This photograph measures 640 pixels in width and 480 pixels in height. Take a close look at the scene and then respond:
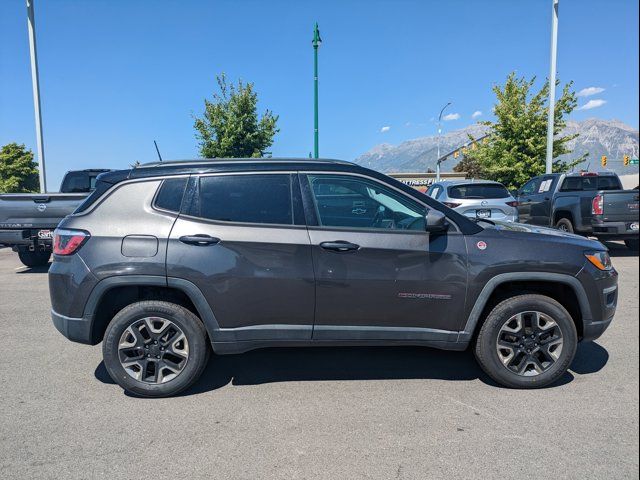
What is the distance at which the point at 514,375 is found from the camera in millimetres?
3633

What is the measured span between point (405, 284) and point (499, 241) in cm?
86

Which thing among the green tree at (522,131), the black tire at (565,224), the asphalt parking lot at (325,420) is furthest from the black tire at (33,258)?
the green tree at (522,131)

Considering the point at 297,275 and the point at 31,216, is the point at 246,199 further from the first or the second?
the point at 31,216

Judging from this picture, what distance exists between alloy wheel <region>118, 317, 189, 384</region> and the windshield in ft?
25.8

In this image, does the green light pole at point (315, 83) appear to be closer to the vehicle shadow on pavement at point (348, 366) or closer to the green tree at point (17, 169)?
the vehicle shadow on pavement at point (348, 366)

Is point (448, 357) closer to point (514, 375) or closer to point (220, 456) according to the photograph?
point (514, 375)

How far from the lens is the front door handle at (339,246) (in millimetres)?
3480

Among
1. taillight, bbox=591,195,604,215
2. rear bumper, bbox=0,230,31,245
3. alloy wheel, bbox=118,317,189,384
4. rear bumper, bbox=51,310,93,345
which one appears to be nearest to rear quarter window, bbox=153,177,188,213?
alloy wheel, bbox=118,317,189,384

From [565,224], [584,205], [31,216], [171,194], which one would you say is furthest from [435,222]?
[565,224]

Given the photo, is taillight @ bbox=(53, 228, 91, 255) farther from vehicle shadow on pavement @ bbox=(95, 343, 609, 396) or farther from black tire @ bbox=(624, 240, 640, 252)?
black tire @ bbox=(624, 240, 640, 252)

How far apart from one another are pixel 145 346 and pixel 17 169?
42004 millimetres

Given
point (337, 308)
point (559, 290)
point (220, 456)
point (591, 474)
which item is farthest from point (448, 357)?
point (220, 456)

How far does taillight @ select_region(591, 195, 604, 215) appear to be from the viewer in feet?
30.8

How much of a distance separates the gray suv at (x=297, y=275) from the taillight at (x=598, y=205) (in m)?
6.75
